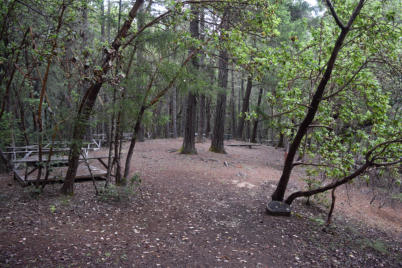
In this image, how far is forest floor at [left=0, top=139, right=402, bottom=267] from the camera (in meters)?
3.93

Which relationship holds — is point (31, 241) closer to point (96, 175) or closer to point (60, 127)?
point (60, 127)

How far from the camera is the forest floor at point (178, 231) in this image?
12.9ft

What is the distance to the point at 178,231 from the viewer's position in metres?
5.04

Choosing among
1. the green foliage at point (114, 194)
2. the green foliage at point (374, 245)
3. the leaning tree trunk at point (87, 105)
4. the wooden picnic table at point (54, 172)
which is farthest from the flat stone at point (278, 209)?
the leaning tree trunk at point (87, 105)

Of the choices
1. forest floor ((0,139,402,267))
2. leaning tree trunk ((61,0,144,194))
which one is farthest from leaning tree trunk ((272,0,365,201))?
leaning tree trunk ((61,0,144,194))

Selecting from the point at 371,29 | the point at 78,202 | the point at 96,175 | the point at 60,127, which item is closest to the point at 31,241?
the point at 78,202

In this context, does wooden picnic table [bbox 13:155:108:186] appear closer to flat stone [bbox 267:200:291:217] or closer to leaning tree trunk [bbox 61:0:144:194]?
leaning tree trunk [bbox 61:0:144:194]

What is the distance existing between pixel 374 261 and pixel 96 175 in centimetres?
629

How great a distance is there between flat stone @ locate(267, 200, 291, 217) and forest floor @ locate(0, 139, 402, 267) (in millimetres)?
129

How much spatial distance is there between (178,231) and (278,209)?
2.40 metres

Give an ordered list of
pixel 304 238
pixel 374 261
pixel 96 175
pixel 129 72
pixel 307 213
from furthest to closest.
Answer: pixel 96 175 → pixel 307 213 → pixel 129 72 → pixel 304 238 → pixel 374 261

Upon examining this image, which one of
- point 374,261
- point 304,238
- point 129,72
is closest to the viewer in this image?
point 374,261

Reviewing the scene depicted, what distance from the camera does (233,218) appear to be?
19.3ft

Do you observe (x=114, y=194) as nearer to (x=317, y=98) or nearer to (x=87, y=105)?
(x=87, y=105)
